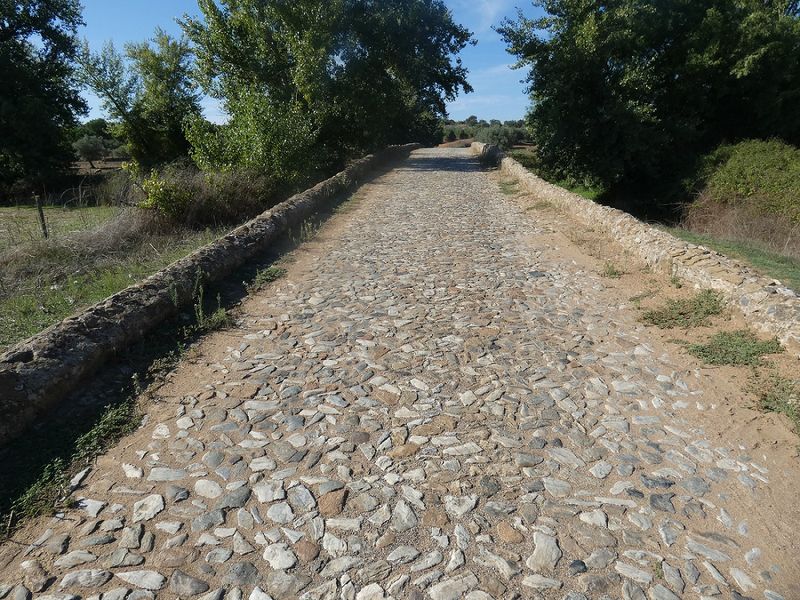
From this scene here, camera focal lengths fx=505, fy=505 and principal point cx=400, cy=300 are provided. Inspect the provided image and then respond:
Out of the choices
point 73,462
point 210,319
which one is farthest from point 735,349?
point 73,462

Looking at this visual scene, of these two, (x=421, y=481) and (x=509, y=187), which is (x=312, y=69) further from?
(x=421, y=481)

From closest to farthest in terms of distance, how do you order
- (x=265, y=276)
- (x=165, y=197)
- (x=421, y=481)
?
(x=421, y=481) → (x=265, y=276) → (x=165, y=197)

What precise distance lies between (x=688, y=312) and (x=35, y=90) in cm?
2759

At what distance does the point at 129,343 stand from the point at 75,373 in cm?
77

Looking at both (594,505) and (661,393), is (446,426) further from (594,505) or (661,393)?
(661,393)

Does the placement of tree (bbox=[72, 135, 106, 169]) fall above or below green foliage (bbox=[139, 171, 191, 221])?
above

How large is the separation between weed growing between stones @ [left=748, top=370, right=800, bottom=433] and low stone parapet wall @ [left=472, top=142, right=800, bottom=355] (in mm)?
498

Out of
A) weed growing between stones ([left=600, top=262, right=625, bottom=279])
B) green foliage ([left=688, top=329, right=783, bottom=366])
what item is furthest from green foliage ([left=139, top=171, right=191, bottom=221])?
green foliage ([left=688, top=329, right=783, bottom=366])

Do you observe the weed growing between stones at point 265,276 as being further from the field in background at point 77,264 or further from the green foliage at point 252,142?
the green foliage at point 252,142

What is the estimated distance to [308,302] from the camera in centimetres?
612

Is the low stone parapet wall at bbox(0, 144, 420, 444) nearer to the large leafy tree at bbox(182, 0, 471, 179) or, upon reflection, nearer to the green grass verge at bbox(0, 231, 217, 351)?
the green grass verge at bbox(0, 231, 217, 351)

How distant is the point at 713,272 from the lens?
5.87 m

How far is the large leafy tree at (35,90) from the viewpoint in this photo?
21.0m

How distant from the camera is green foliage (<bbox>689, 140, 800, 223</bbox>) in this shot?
13086mm
